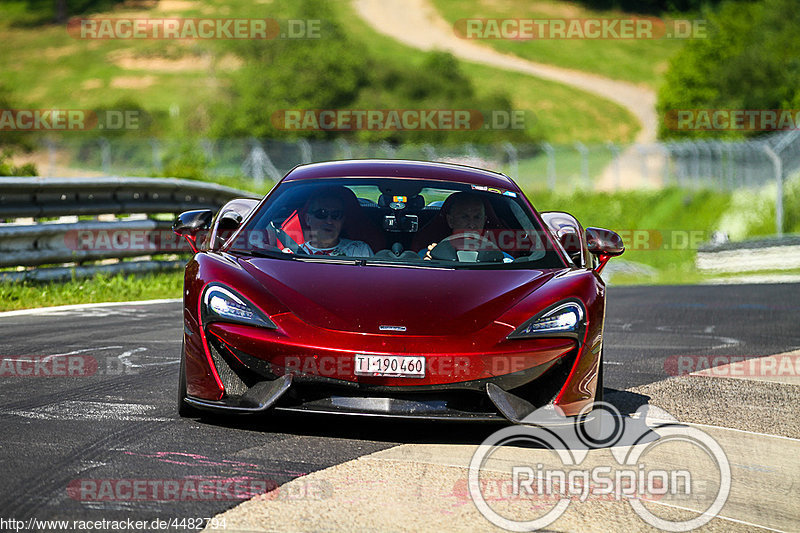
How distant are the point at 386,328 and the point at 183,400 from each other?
1136 mm

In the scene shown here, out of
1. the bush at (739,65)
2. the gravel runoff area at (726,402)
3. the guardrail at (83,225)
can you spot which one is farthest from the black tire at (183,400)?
the bush at (739,65)

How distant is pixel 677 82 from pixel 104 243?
6481cm

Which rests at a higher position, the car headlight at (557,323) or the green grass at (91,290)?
Answer: the green grass at (91,290)

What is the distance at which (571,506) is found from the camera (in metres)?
4.72

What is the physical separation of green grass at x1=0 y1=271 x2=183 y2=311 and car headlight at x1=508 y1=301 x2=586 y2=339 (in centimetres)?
691

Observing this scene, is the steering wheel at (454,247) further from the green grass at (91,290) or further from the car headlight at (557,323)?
the green grass at (91,290)

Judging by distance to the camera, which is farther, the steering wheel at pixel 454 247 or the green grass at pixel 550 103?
the green grass at pixel 550 103

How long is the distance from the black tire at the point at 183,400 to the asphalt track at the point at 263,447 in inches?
3.3

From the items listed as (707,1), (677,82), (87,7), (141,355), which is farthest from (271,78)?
(141,355)

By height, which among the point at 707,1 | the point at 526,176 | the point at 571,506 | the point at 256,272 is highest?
the point at 707,1

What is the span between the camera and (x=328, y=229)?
684 cm

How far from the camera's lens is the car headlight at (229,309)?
5.62 meters

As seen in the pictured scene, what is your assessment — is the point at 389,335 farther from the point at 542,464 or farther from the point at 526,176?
the point at 526,176

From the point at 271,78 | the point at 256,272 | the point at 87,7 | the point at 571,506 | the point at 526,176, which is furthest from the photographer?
the point at 87,7
